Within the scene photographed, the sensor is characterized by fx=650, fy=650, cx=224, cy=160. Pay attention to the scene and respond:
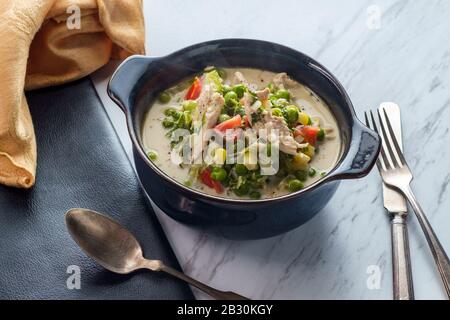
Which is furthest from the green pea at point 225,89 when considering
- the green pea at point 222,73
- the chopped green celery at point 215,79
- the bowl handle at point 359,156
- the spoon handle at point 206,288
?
the spoon handle at point 206,288

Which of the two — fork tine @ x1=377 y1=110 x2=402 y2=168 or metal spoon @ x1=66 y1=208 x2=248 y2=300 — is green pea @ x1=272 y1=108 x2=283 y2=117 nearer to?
fork tine @ x1=377 y1=110 x2=402 y2=168

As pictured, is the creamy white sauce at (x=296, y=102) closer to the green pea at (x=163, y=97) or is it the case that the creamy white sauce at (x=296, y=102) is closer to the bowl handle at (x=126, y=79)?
the green pea at (x=163, y=97)

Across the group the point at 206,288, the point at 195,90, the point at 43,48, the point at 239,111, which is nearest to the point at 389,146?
the point at 239,111

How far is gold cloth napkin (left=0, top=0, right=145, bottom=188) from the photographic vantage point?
160cm

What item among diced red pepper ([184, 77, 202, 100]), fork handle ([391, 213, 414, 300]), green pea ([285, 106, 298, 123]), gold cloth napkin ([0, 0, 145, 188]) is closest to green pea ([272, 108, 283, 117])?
green pea ([285, 106, 298, 123])

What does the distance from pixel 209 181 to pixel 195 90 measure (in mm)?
314

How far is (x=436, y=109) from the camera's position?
1831mm

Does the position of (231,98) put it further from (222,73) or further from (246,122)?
(222,73)

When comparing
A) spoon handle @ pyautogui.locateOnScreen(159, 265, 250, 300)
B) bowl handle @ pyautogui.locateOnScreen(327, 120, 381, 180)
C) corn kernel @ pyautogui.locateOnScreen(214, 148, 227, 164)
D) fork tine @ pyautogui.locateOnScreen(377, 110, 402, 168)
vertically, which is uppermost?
bowl handle @ pyautogui.locateOnScreen(327, 120, 381, 180)

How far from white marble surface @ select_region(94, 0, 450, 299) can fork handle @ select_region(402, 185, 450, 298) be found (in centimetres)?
3

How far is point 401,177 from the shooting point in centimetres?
158

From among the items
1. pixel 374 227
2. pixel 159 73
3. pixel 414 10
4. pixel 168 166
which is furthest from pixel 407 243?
pixel 414 10
